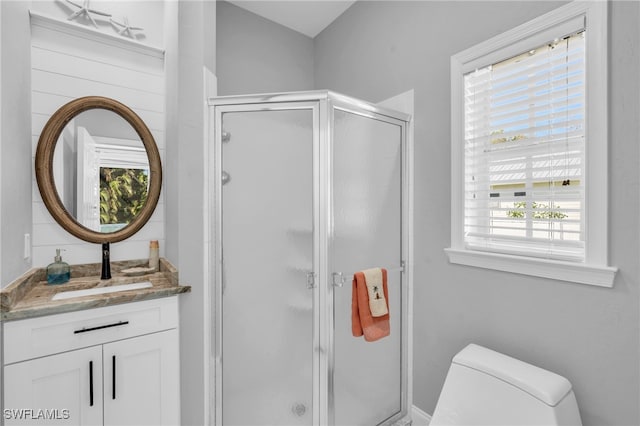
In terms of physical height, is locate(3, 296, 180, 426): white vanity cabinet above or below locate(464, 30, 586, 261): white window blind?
below

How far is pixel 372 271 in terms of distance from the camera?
5.54 ft

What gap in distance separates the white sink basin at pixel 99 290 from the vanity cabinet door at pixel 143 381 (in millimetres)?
270

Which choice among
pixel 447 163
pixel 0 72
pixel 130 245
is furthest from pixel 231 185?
pixel 447 163

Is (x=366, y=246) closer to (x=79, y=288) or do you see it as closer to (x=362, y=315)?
(x=362, y=315)

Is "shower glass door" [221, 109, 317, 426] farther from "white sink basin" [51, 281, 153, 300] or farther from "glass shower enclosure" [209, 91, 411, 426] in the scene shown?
"white sink basin" [51, 281, 153, 300]

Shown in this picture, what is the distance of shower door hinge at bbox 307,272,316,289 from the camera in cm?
161

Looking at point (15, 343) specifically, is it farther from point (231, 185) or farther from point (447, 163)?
point (447, 163)

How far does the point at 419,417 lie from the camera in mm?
1811

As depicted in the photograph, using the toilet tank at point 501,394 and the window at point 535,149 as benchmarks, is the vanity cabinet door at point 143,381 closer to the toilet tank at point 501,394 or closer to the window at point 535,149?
the toilet tank at point 501,394

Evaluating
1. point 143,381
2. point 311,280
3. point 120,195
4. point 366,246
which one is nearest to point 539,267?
point 366,246

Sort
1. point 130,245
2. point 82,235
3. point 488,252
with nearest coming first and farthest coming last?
point 488,252 → point 82,235 → point 130,245

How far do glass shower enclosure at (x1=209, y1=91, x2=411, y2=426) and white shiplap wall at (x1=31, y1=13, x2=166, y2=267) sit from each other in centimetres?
67

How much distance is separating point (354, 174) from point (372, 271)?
0.56 metres

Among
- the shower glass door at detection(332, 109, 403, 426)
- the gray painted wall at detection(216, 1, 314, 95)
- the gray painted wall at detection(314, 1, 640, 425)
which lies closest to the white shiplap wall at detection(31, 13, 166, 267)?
the gray painted wall at detection(216, 1, 314, 95)
